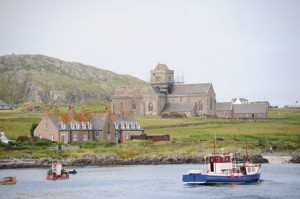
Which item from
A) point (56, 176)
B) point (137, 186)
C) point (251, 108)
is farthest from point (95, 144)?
point (251, 108)

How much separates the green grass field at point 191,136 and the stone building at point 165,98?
1718cm

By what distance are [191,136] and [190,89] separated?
57527 mm

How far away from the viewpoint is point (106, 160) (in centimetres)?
10012

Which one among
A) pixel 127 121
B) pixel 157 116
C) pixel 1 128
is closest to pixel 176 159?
pixel 127 121

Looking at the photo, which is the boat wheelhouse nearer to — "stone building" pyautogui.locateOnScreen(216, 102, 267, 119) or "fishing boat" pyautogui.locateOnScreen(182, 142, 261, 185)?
"fishing boat" pyautogui.locateOnScreen(182, 142, 261, 185)

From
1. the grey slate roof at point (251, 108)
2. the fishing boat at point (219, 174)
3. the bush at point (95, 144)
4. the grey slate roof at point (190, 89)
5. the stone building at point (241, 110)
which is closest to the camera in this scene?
the fishing boat at point (219, 174)

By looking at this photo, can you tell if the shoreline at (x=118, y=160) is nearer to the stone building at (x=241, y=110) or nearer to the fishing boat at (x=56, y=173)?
the fishing boat at (x=56, y=173)

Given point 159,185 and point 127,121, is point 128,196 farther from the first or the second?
point 127,121

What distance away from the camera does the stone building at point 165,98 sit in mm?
175875

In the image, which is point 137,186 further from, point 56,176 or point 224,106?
point 224,106

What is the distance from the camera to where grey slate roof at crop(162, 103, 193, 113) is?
174650mm

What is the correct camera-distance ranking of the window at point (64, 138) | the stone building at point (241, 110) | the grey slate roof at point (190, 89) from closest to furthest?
the window at point (64, 138), the grey slate roof at point (190, 89), the stone building at point (241, 110)

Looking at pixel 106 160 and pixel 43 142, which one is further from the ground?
pixel 43 142

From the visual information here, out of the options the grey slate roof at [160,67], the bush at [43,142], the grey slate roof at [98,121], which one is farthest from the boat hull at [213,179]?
the grey slate roof at [160,67]
